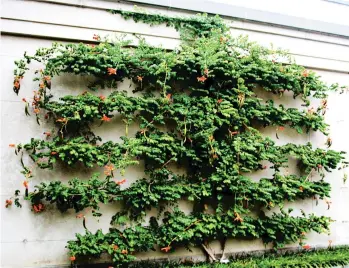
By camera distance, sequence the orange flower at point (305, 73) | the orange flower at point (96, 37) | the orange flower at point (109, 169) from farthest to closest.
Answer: the orange flower at point (305, 73), the orange flower at point (96, 37), the orange flower at point (109, 169)

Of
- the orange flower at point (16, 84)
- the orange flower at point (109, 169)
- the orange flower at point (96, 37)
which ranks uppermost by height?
the orange flower at point (96, 37)

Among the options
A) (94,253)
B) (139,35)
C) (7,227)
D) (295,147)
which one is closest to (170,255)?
(94,253)

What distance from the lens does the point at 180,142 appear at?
5.27 meters

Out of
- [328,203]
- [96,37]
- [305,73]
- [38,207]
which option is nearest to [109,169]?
[38,207]

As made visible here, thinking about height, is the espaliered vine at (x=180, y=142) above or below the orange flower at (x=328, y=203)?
above

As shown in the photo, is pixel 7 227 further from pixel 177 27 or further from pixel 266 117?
pixel 266 117

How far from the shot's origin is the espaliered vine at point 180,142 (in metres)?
4.77

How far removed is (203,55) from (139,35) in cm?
99

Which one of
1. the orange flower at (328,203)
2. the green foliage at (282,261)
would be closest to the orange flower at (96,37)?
the green foliage at (282,261)

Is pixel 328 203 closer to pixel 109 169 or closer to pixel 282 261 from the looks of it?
pixel 282 261

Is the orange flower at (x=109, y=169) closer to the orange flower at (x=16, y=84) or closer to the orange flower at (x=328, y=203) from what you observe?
the orange flower at (x=16, y=84)

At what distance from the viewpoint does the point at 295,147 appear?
5.94 m

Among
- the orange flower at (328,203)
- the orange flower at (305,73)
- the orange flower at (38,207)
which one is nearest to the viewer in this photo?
the orange flower at (38,207)

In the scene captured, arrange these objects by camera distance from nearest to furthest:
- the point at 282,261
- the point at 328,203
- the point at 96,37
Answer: the point at 96,37 < the point at 282,261 < the point at 328,203
